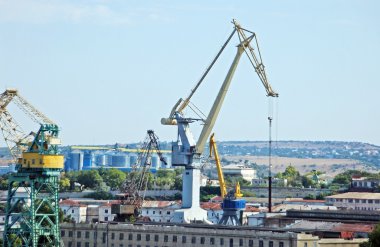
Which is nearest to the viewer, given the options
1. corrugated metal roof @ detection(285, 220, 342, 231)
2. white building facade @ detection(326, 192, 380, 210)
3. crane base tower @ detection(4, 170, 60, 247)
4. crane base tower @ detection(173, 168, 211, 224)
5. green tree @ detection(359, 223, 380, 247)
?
green tree @ detection(359, 223, 380, 247)

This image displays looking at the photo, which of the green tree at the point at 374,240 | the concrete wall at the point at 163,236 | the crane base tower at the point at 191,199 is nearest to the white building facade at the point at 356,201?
the crane base tower at the point at 191,199

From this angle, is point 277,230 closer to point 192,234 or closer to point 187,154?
point 192,234

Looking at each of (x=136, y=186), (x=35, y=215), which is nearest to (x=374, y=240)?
(x=35, y=215)

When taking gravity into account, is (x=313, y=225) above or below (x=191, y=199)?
below

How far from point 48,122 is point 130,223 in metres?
14.1

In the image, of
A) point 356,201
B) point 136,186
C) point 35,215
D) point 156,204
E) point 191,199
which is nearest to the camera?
point 35,215

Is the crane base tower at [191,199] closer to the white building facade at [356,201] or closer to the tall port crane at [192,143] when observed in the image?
the tall port crane at [192,143]

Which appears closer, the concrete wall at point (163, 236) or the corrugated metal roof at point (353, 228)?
the concrete wall at point (163, 236)

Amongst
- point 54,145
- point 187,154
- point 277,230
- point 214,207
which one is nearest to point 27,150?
point 54,145

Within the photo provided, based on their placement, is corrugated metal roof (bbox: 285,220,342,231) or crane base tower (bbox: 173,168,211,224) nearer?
corrugated metal roof (bbox: 285,220,342,231)

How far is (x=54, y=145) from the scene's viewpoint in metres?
109

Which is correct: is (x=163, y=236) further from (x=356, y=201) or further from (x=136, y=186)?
(x=356, y=201)

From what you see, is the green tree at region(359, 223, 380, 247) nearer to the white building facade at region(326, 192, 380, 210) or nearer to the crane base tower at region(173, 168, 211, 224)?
the crane base tower at region(173, 168, 211, 224)

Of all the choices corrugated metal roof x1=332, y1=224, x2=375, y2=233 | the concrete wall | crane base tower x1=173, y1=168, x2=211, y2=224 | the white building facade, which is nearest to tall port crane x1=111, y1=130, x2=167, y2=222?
crane base tower x1=173, y1=168, x2=211, y2=224
